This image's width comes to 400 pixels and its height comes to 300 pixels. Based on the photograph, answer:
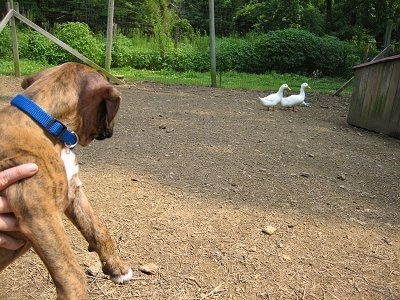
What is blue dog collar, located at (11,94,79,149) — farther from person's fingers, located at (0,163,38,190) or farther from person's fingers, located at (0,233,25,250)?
person's fingers, located at (0,233,25,250)

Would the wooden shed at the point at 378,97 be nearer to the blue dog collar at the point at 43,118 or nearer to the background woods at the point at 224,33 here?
the background woods at the point at 224,33

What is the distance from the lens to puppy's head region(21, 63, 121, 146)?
2.24 meters

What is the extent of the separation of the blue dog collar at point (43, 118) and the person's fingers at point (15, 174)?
0.27m

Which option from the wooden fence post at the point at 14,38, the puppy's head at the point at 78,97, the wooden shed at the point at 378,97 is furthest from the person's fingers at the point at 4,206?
the wooden fence post at the point at 14,38

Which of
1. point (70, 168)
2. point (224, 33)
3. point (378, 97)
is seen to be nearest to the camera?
point (70, 168)

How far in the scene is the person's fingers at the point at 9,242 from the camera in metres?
2.03

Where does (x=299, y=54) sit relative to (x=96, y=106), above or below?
below

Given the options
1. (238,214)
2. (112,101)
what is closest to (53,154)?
(112,101)

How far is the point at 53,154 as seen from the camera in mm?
2100

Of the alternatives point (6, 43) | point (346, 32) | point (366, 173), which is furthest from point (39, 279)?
point (346, 32)

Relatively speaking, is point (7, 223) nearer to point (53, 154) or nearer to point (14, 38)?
point (53, 154)

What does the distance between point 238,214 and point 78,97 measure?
193 centimetres

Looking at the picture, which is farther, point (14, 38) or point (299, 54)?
point (299, 54)

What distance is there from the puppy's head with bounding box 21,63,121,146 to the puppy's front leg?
39 centimetres
